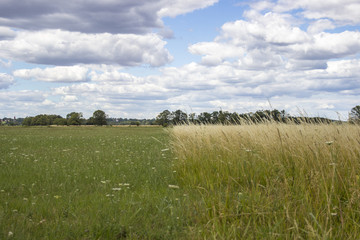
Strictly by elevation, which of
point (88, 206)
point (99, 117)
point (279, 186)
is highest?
point (99, 117)

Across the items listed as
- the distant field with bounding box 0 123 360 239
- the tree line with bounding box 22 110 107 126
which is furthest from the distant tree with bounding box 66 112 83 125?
the distant field with bounding box 0 123 360 239

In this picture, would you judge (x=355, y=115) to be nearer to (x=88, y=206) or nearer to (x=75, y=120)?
(x=88, y=206)

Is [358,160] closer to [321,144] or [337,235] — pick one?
[321,144]

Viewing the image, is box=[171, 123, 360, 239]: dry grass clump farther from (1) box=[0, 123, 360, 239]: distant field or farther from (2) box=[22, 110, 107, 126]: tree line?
(2) box=[22, 110, 107, 126]: tree line

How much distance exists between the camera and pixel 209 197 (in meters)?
4.58

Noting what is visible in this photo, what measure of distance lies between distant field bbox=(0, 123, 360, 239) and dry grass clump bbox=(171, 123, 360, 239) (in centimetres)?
2

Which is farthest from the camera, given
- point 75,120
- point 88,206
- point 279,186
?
point 75,120

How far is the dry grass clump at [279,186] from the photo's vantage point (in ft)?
12.7

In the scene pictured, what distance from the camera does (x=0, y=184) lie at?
7.01 m

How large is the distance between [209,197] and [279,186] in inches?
61.5

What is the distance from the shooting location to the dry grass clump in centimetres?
Answer: 387

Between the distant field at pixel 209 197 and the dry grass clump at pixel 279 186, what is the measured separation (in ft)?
0.07

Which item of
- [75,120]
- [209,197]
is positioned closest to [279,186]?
[209,197]

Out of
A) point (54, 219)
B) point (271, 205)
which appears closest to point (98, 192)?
point (54, 219)
